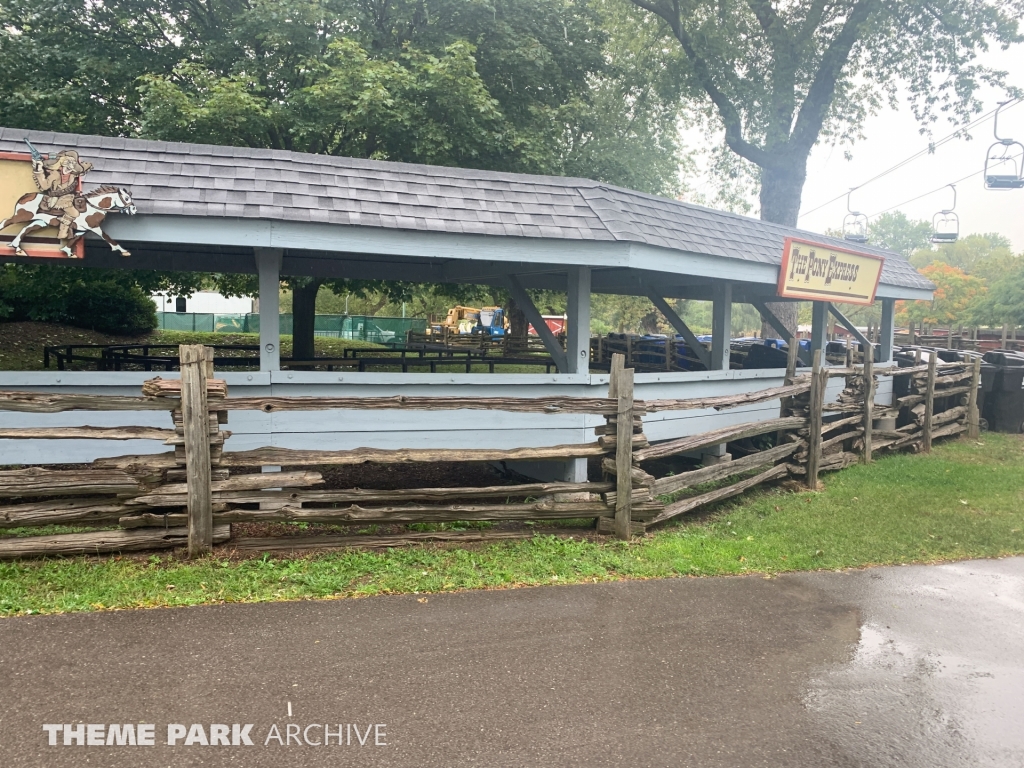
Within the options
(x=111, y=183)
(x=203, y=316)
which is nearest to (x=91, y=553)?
(x=111, y=183)

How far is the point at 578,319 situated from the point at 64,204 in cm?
477

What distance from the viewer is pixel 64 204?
572cm

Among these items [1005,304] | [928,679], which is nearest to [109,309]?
[928,679]

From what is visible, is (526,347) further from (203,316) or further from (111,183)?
(203,316)

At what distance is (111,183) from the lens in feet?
19.9

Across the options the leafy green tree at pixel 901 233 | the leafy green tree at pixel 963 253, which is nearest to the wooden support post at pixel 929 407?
the leafy green tree at pixel 963 253

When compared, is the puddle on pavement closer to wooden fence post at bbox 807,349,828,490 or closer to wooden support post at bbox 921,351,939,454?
wooden fence post at bbox 807,349,828,490

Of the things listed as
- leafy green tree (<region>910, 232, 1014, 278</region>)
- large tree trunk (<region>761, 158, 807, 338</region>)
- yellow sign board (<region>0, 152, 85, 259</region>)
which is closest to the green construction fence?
large tree trunk (<region>761, 158, 807, 338</region>)

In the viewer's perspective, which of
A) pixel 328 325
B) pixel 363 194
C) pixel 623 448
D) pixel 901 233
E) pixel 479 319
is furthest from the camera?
pixel 901 233

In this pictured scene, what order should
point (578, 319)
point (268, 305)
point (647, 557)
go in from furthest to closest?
point (578, 319), point (268, 305), point (647, 557)

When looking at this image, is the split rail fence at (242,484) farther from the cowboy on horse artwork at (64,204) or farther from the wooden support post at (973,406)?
the wooden support post at (973,406)

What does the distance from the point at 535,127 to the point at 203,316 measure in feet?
111

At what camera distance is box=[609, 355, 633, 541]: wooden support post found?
6.55 m

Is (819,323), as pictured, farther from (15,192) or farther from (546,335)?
(15,192)
